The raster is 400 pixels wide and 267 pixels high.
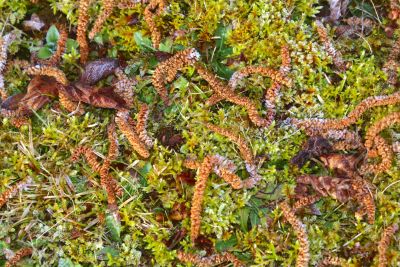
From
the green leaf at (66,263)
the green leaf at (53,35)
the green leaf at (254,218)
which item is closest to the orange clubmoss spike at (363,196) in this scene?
the green leaf at (254,218)

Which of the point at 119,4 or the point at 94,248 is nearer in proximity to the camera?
the point at 94,248

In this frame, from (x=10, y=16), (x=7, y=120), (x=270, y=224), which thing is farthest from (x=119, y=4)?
(x=270, y=224)

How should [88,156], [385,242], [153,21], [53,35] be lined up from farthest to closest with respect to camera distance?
[53,35]
[153,21]
[88,156]
[385,242]

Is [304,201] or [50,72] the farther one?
[50,72]

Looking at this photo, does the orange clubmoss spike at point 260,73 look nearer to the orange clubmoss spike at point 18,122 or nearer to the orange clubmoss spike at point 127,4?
the orange clubmoss spike at point 127,4

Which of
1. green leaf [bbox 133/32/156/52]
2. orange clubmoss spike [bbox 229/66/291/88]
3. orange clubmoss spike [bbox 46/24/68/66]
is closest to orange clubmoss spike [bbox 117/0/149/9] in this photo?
green leaf [bbox 133/32/156/52]

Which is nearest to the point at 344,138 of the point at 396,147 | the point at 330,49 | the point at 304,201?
the point at 396,147

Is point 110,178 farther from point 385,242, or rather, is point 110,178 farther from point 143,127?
point 385,242

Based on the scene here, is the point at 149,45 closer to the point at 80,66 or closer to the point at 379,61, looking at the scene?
the point at 80,66
